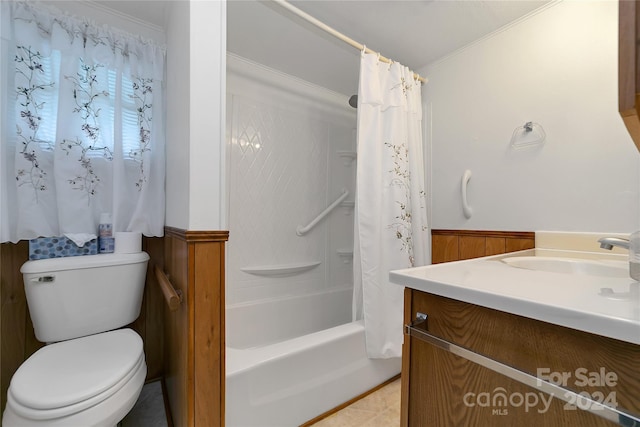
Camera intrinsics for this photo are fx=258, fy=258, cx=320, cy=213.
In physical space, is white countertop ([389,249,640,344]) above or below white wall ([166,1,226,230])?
below

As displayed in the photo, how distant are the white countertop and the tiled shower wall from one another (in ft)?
4.73

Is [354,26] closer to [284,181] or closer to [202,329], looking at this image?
[284,181]

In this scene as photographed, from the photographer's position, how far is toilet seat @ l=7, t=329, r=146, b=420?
0.77 meters

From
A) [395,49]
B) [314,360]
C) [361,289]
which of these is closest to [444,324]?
[314,360]

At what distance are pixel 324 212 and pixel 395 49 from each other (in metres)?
1.27

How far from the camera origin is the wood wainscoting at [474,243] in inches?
54.6

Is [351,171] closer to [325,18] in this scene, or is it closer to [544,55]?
[325,18]

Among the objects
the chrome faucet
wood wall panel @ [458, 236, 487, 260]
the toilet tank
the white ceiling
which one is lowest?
the toilet tank

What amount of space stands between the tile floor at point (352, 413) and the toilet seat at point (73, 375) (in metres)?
0.47

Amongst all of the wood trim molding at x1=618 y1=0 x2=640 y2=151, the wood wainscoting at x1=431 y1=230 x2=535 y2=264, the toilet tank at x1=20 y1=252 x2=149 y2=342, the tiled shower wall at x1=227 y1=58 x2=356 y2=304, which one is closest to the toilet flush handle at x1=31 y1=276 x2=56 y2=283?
the toilet tank at x1=20 y1=252 x2=149 y2=342

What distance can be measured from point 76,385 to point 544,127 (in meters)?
2.23

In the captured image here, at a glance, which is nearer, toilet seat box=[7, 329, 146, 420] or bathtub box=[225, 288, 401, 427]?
toilet seat box=[7, 329, 146, 420]

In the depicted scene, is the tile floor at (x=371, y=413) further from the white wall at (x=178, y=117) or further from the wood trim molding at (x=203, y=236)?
the white wall at (x=178, y=117)

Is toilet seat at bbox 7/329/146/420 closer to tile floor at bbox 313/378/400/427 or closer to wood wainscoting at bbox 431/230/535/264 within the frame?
tile floor at bbox 313/378/400/427
